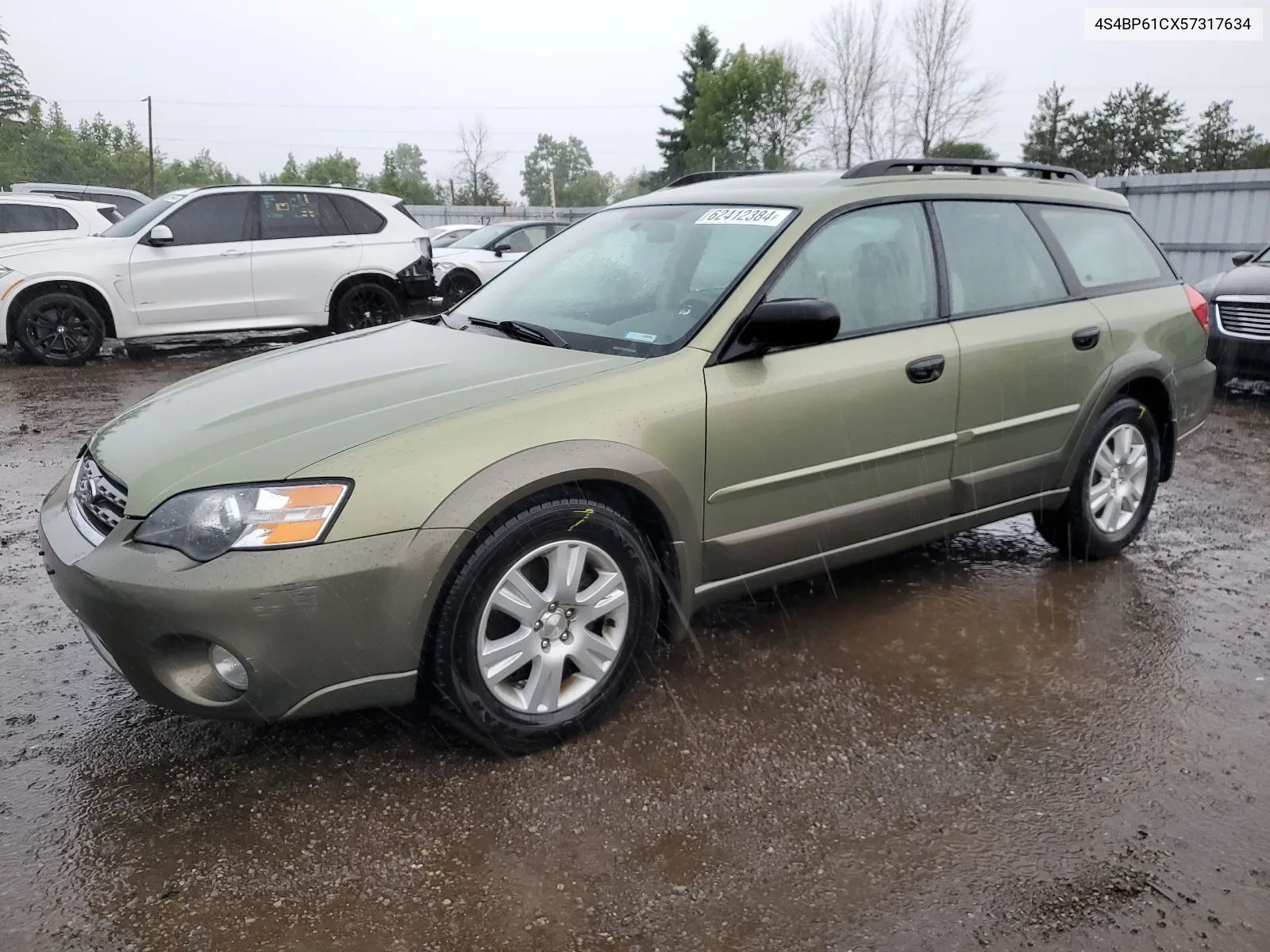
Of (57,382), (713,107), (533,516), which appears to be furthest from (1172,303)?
(713,107)

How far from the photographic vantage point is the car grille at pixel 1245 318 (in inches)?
330

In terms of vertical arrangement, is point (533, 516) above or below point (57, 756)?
above

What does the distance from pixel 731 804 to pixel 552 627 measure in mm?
675

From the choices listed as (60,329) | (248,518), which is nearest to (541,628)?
(248,518)

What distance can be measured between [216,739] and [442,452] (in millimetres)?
1144

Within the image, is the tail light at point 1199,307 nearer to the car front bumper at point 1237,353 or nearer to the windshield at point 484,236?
the car front bumper at point 1237,353

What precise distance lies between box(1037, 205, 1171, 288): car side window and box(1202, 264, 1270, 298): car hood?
15.0ft

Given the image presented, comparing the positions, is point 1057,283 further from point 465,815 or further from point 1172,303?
point 465,815

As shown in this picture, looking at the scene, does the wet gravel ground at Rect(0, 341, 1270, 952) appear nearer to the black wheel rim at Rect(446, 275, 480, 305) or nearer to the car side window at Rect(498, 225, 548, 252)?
the black wheel rim at Rect(446, 275, 480, 305)

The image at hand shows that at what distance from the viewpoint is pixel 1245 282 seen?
28.4 feet

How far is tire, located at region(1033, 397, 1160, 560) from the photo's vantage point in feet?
14.3

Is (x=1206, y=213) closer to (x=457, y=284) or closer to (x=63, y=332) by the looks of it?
(x=457, y=284)

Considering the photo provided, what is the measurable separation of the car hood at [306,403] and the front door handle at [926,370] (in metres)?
1.06

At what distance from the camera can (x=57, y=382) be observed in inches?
354
